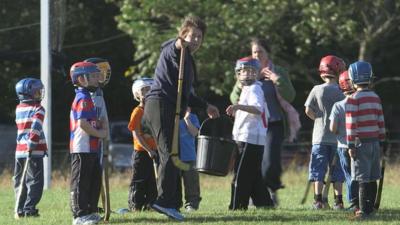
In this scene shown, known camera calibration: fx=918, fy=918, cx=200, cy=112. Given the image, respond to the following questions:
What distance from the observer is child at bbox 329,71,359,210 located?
966 cm

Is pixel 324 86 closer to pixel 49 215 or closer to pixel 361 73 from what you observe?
pixel 361 73

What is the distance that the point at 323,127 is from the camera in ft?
34.0

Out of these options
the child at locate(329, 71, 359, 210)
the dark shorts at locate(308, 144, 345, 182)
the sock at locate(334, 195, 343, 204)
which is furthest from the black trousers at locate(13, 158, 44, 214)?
the sock at locate(334, 195, 343, 204)

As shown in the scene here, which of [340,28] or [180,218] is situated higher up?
[340,28]

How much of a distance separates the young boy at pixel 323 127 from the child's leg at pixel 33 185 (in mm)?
3028

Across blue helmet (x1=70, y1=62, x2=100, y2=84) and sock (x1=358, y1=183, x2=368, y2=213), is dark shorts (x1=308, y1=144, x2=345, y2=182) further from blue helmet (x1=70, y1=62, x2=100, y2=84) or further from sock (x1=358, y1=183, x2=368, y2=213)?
blue helmet (x1=70, y1=62, x2=100, y2=84)

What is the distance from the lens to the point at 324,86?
10.3 meters

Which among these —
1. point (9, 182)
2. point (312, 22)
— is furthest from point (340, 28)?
point (9, 182)

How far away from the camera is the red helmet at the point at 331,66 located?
33.3 feet

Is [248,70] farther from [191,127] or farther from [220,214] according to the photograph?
[220,214]

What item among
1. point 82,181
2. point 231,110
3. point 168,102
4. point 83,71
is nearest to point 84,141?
point 82,181

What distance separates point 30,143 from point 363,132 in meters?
3.48

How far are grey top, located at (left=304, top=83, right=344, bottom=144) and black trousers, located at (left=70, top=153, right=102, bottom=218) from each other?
2.86 meters

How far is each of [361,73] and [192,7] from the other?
1654cm
